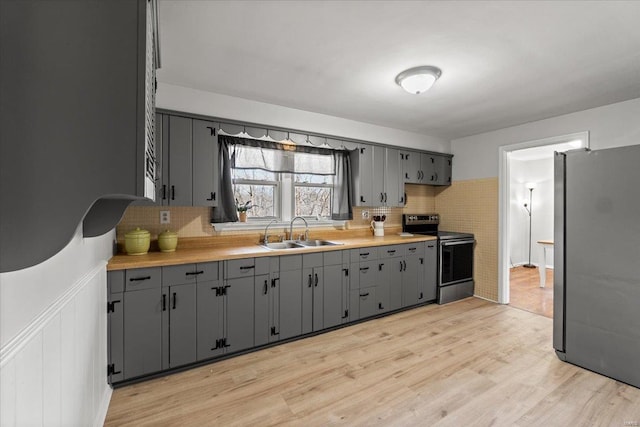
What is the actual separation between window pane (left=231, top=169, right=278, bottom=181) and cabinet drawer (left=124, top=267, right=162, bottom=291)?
133cm

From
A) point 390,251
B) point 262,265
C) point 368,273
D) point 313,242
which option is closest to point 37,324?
point 262,265

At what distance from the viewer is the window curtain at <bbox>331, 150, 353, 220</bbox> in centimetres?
388

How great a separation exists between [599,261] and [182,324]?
134 inches

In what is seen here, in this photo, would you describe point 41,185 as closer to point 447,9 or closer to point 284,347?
point 447,9

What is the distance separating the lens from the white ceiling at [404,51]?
1.74 meters

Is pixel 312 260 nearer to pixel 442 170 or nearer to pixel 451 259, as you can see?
pixel 451 259

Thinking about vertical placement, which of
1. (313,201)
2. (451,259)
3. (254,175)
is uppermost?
(254,175)

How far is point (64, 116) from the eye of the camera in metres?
0.58

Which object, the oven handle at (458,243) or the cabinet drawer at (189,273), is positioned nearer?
the cabinet drawer at (189,273)

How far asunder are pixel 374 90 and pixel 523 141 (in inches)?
95.0

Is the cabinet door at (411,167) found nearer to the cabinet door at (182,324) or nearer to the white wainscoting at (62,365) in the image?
the cabinet door at (182,324)

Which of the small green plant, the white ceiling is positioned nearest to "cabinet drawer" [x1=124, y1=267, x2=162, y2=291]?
the small green plant

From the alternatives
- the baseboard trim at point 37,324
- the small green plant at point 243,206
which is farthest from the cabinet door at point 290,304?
the baseboard trim at point 37,324

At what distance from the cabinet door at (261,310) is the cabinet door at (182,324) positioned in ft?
1.71
